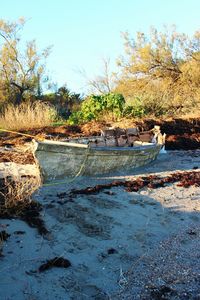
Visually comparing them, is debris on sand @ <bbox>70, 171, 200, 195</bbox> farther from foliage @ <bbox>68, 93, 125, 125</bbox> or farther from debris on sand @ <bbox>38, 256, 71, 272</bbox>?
foliage @ <bbox>68, 93, 125, 125</bbox>

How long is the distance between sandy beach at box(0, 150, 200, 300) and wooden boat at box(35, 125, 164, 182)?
56 cm

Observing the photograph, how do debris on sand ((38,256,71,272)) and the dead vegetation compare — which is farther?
the dead vegetation

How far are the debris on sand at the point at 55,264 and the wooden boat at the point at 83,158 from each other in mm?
3890

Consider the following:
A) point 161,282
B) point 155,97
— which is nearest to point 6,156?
point 161,282

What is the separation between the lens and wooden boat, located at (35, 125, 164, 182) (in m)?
9.55

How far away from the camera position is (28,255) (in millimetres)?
5984

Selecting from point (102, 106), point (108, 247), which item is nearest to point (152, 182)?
point (108, 247)

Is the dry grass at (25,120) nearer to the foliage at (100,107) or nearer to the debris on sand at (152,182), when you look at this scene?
the foliage at (100,107)

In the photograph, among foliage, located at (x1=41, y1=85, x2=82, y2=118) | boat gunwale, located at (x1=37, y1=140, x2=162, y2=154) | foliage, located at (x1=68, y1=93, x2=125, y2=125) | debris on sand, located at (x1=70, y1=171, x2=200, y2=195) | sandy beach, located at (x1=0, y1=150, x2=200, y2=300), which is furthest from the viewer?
foliage, located at (x1=41, y1=85, x2=82, y2=118)

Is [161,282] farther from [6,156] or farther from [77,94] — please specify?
[77,94]

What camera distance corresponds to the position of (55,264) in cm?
573

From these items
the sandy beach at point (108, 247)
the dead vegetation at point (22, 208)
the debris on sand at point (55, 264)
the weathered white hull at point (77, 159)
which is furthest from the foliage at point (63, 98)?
the debris on sand at point (55, 264)

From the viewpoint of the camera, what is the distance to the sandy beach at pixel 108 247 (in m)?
5.29

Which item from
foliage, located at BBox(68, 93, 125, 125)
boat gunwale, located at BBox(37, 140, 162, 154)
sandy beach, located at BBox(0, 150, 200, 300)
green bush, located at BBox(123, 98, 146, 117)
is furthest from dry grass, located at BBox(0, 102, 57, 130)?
sandy beach, located at BBox(0, 150, 200, 300)
